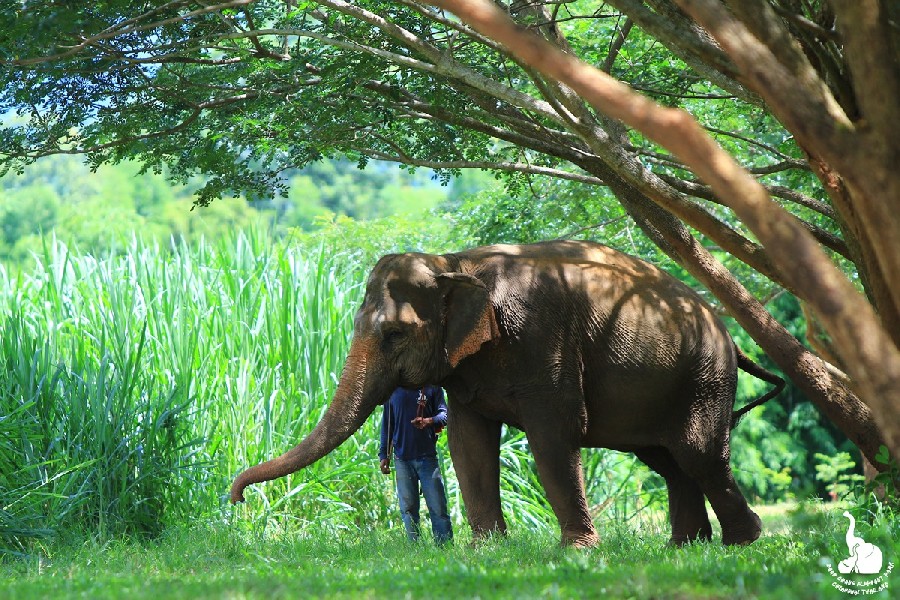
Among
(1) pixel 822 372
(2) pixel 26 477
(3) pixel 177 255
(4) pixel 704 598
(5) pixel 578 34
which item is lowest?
(4) pixel 704 598

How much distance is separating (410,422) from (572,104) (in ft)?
8.99

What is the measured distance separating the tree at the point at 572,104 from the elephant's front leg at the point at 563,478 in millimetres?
1585

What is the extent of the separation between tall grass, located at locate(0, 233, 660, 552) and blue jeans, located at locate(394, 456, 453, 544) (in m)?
1.29

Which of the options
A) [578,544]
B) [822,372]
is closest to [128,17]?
[578,544]

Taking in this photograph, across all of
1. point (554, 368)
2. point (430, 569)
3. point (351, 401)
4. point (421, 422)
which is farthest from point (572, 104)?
point (430, 569)

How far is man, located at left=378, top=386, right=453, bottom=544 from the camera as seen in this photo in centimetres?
868

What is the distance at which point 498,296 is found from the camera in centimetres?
768

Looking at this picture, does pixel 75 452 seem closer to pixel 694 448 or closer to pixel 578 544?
pixel 578 544

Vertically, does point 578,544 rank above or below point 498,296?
below

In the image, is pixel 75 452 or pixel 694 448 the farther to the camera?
pixel 75 452

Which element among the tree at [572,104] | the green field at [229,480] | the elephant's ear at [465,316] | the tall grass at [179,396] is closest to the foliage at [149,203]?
the tall grass at [179,396]

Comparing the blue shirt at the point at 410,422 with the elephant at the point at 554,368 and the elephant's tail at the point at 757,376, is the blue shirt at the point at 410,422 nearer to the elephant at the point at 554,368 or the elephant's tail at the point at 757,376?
the elephant at the point at 554,368

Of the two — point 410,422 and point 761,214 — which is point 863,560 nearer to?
point 761,214

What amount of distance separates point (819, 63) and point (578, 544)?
11.0 feet
